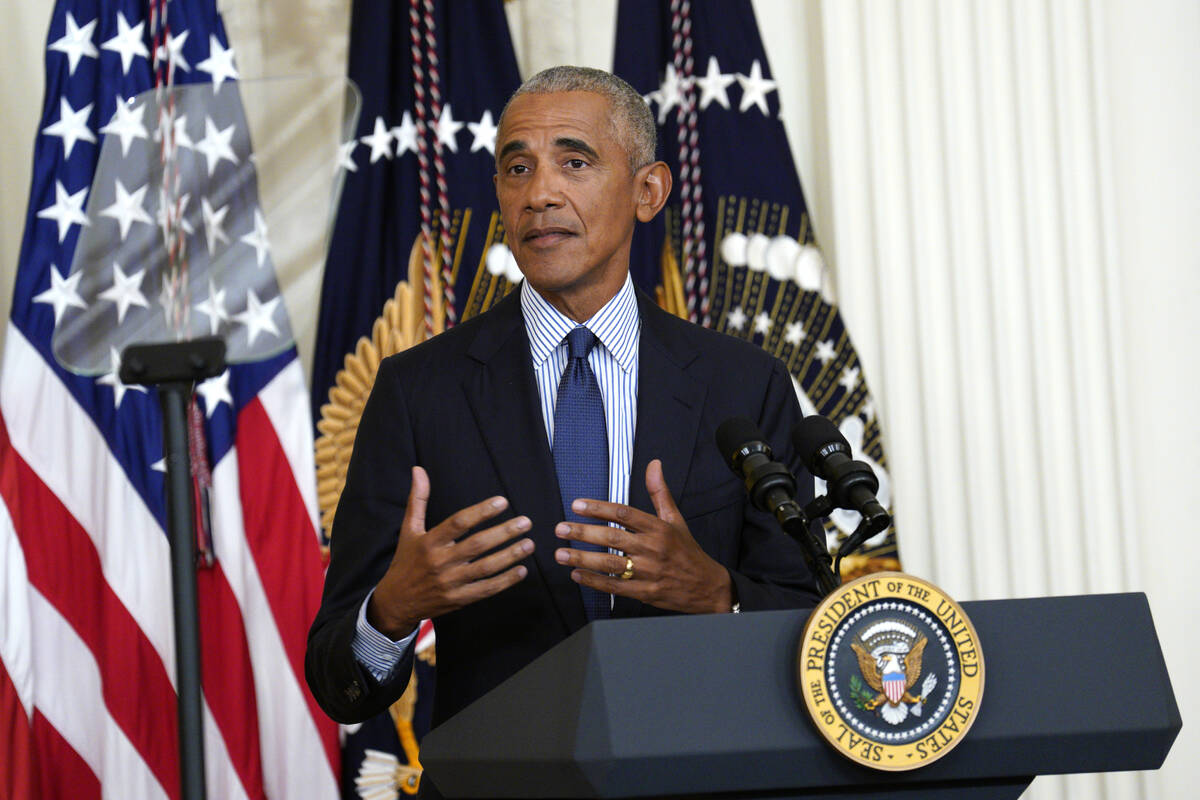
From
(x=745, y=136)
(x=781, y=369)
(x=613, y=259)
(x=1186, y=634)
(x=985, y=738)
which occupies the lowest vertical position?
(x=1186, y=634)

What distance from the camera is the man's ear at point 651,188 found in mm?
2117

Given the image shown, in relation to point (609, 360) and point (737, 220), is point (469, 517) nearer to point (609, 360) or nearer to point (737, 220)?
point (609, 360)

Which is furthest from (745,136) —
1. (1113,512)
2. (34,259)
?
(34,259)

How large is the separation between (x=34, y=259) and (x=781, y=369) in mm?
1934

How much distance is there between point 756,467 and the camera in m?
1.23

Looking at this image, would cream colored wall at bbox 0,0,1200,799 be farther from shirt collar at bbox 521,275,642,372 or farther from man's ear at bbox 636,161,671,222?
shirt collar at bbox 521,275,642,372

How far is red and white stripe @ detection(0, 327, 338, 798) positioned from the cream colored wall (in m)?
0.41

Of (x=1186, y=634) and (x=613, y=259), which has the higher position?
(x=613, y=259)

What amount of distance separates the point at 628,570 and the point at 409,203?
205cm

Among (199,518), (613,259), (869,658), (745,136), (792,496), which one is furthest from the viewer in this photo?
(745,136)

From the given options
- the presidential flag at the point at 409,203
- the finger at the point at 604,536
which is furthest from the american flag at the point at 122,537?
the finger at the point at 604,536

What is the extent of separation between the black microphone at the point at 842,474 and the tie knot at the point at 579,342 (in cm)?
64

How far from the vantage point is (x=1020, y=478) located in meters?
3.19

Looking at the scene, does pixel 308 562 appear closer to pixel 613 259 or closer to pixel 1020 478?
pixel 613 259
